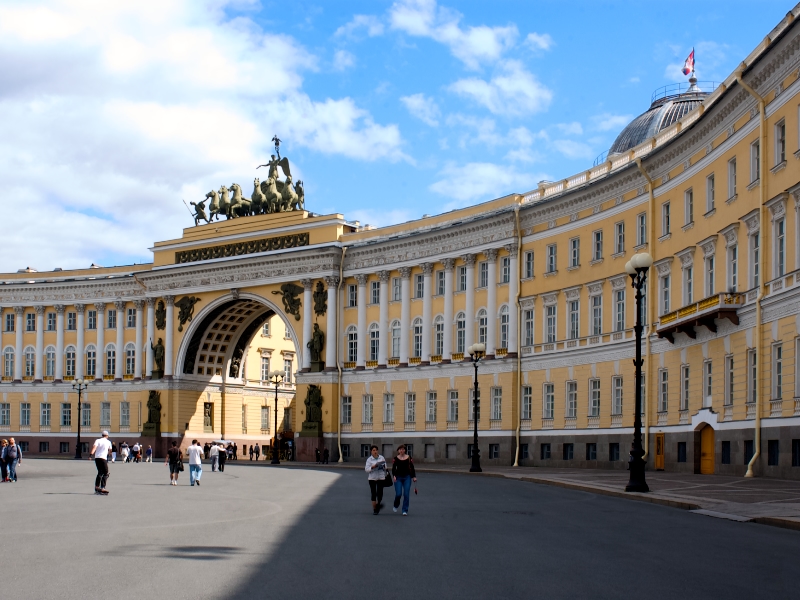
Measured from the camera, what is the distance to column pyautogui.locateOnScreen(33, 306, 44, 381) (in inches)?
3433

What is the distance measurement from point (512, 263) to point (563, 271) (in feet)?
15.4

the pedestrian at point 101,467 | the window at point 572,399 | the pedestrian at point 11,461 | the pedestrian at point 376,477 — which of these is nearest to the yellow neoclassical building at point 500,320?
the window at point 572,399

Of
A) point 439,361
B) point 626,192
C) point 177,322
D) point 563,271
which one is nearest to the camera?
point 626,192

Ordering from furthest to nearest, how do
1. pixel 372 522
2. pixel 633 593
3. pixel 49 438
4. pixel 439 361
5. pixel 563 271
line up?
1. pixel 49 438
2. pixel 439 361
3. pixel 563 271
4. pixel 372 522
5. pixel 633 593

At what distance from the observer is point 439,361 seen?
64.3 m

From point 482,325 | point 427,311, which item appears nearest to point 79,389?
point 427,311

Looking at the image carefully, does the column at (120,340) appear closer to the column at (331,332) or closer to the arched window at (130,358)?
the arched window at (130,358)

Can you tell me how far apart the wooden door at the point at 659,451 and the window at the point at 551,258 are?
13516 millimetres

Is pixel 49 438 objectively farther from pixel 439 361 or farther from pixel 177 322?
pixel 439 361

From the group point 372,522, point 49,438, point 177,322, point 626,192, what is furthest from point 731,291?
point 49,438

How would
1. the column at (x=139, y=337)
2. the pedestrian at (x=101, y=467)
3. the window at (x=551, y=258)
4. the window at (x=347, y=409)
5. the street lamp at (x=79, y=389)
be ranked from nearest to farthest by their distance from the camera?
the pedestrian at (x=101, y=467)
the window at (x=551, y=258)
the window at (x=347, y=409)
the street lamp at (x=79, y=389)
the column at (x=139, y=337)

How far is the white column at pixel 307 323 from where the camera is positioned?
71.1 m

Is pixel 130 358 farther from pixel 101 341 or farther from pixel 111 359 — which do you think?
pixel 101 341

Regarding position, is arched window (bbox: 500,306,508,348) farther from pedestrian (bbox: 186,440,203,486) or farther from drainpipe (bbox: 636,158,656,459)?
pedestrian (bbox: 186,440,203,486)
